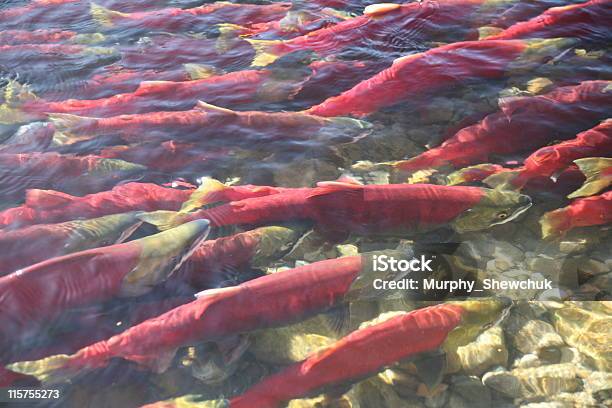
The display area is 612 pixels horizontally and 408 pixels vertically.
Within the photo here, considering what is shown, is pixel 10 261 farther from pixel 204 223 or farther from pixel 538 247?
pixel 538 247

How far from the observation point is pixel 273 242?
3.54m

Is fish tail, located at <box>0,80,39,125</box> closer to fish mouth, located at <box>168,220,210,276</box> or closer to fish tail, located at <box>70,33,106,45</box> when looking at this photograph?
fish tail, located at <box>70,33,106,45</box>

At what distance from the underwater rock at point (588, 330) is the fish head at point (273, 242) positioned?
1630mm

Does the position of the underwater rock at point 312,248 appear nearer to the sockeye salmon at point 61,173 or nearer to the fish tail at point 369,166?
the fish tail at point 369,166

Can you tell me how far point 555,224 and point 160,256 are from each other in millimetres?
2573

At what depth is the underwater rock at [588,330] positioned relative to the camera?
9.54ft

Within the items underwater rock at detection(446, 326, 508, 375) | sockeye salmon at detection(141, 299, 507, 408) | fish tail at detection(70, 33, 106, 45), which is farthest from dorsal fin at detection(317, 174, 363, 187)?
fish tail at detection(70, 33, 106, 45)

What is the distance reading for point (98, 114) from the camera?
508 centimetres

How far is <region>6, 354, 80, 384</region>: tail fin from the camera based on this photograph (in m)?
2.75

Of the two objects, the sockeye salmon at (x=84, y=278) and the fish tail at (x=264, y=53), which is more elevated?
the fish tail at (x=264, y=53)

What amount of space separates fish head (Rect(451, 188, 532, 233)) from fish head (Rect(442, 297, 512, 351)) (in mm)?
683

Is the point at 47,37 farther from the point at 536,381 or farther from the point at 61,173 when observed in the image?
the point at 536,381

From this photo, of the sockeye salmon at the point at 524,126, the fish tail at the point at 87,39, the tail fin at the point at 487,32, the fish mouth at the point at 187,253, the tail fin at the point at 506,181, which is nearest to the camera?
the fish mouth at the point at 187,253

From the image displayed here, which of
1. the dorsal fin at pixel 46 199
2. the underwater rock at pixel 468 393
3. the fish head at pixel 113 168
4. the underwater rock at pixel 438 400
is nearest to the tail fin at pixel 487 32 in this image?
the fish head at pixel 113 168
